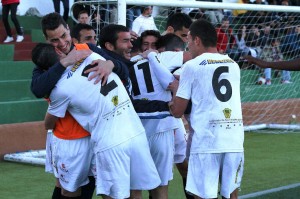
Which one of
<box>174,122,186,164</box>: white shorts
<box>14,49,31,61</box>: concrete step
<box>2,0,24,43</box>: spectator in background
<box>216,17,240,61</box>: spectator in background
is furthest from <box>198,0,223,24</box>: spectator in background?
<box>174,122,186,164</box>: white shorts

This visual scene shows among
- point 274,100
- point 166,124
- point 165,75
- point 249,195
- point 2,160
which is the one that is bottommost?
point 274,100

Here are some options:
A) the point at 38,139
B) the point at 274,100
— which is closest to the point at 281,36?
the point at 274,100

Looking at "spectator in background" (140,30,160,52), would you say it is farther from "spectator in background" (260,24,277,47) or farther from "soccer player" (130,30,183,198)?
"spectator in background" (260,24,277,47)

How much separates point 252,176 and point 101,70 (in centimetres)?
414

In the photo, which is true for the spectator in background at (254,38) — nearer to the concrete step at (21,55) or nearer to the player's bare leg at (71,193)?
the concrete step at (21,55)

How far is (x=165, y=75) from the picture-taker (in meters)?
5.65

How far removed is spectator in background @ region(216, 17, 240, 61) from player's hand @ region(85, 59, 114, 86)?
7.62 metres

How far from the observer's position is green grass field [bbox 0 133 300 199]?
7395mm

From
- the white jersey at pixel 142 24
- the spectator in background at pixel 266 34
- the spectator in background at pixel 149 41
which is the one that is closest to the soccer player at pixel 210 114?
the spectator in background at pixel 149 41

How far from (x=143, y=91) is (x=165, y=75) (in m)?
0.26

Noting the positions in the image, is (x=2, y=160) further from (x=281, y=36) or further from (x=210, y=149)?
(x=281, y=36)

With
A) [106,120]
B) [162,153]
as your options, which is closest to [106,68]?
[106,120]

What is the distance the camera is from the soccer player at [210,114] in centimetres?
511

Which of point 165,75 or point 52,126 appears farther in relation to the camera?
point 165,75
